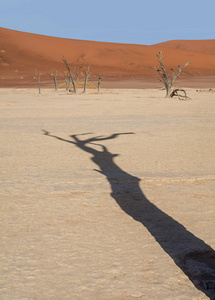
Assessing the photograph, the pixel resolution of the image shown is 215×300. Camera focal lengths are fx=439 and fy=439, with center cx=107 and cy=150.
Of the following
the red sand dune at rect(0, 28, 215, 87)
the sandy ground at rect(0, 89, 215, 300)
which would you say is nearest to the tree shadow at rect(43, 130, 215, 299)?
the sandy ground at rect(0, 89, 215, 300)

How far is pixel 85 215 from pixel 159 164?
7.75 ft

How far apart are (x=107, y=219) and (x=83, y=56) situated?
69.7 m

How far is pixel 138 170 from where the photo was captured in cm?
559

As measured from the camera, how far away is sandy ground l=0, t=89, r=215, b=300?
2.61 meters

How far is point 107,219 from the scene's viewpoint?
3705 millimetres

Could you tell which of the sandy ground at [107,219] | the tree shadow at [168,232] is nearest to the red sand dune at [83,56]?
the sandy ground at [107,219]

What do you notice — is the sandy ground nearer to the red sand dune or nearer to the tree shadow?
the tree shadow

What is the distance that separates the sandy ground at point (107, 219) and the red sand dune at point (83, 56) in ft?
158

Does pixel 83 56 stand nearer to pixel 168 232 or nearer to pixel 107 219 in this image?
pixel 107 219

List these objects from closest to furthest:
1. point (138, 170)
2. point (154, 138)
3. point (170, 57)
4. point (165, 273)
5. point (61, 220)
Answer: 1. point (165, 273)
2. point (61, 220)
3. point (138, 170)
4. point (154, 138)
5. point (170, 57)

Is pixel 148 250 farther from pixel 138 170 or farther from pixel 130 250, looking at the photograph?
pixel 138 170

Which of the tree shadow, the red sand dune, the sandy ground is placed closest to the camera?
the sandy ground

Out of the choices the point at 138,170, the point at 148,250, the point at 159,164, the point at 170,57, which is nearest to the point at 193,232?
the point at 148,250

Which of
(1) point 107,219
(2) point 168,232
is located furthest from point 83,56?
(2) point 168,232
